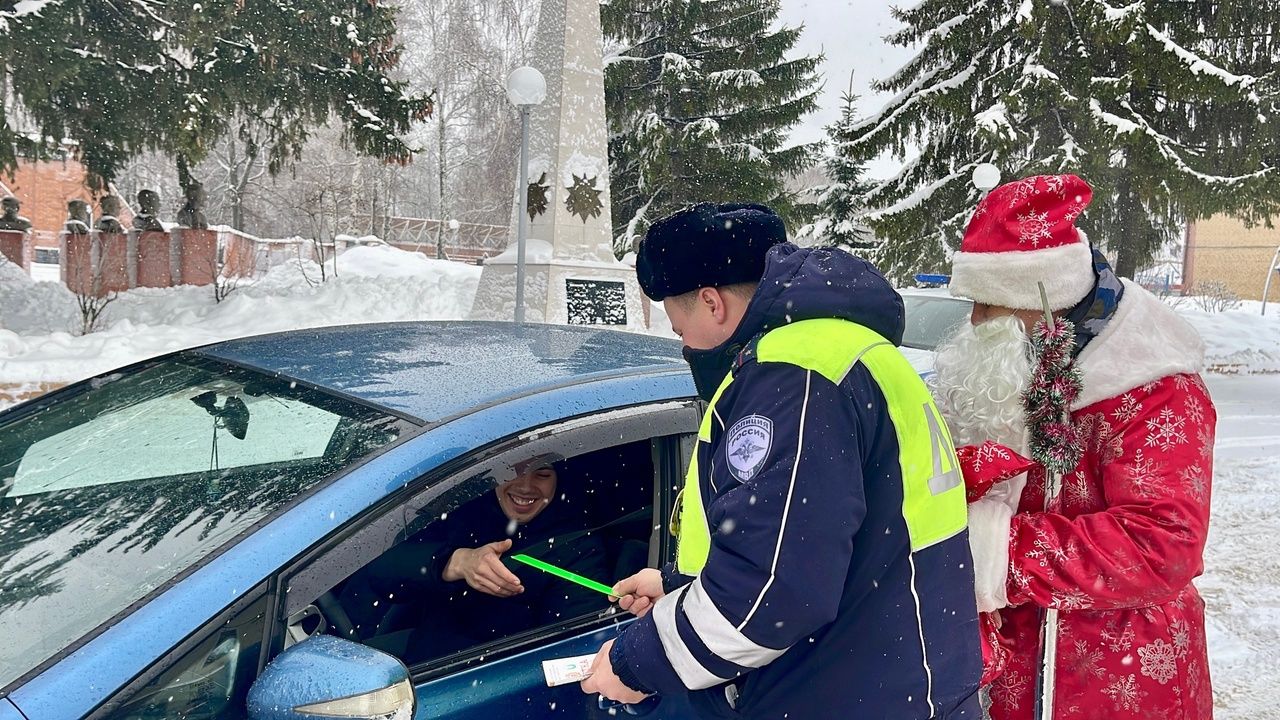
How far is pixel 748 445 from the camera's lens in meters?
1.23

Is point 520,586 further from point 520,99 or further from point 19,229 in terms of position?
point 19,229

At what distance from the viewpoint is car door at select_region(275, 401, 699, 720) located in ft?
4.91

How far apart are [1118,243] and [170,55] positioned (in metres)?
16.5

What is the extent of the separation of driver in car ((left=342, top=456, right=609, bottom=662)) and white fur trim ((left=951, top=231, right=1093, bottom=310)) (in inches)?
36.1

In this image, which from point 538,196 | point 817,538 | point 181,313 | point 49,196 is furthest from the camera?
point 49,196

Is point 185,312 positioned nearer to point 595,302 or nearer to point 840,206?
point 595,302

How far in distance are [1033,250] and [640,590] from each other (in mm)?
985

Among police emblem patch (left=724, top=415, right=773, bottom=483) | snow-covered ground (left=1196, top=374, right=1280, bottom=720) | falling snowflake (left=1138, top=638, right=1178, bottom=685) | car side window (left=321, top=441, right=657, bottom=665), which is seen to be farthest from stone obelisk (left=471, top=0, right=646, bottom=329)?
police emblem patch (left=724, top=415, right=773, bottom=483)

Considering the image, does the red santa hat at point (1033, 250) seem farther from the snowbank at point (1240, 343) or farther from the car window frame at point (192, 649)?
the snowbank at point (1240, 343)

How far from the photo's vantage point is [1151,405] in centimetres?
151

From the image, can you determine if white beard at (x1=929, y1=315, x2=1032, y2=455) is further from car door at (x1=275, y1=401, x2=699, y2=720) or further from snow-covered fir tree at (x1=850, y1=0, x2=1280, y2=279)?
snow-covered fir tree at (x1=850, y1=0, x2=1280, y2=279)

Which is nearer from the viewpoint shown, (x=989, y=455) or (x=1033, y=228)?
(x=989, y=455)

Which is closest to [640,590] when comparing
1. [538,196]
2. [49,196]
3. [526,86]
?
[526,86]

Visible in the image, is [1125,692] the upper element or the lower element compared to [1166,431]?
lower
